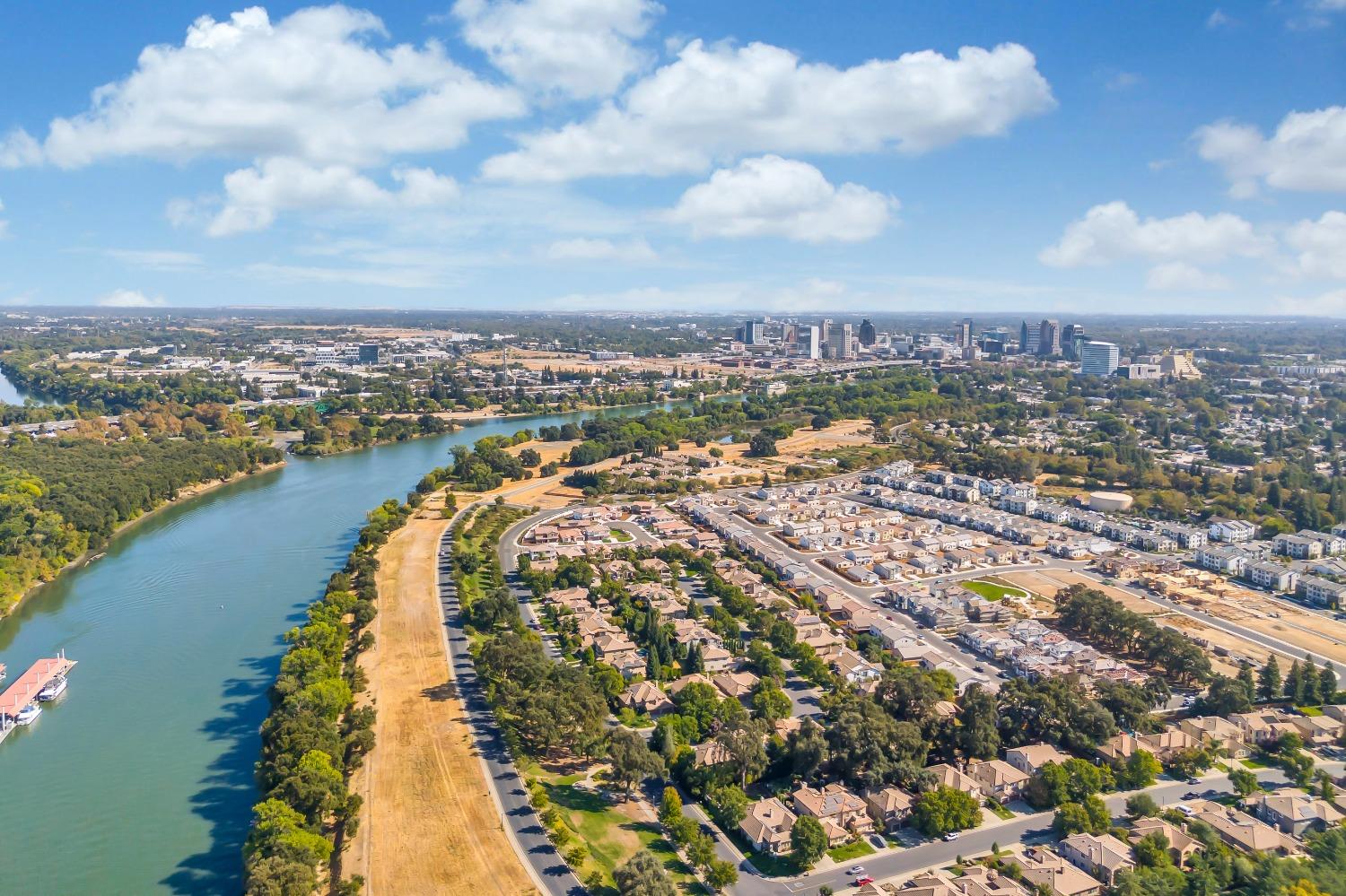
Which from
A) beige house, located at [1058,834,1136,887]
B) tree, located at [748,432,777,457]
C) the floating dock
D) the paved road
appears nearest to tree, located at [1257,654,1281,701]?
beige house, located at [1058,834,1136,887]

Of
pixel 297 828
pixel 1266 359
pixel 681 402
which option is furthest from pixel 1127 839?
pixel 1266 359

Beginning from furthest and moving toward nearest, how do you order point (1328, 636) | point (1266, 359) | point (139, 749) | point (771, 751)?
1. point (1266, 359)
2. point (1328, 636)
3. point (139, 749)
4. point (771, 751)

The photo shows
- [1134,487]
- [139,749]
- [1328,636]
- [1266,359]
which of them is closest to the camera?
[139,749]

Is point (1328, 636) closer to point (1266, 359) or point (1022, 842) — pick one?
point (1022, 842)

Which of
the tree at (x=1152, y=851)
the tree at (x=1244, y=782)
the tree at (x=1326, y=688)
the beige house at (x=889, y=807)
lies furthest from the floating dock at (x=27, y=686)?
the tree at (x=1326, y=688)

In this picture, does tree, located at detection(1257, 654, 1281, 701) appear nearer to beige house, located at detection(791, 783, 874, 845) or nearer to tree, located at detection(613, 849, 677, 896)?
beige house, located at detection(791, 783, 874, 845)

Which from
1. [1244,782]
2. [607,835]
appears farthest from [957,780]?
[607,835]
